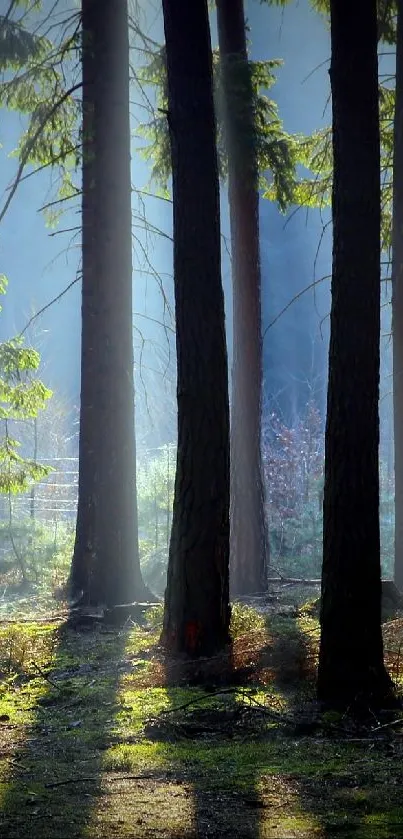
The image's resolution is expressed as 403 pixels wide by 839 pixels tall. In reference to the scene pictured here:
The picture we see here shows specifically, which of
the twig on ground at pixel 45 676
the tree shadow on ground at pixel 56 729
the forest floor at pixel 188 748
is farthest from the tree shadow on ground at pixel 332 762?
the twig on ground at pixel 45 676

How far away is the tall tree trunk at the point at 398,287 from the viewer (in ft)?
43.1

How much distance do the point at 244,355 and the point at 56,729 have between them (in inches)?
365

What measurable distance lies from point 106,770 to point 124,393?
726cm

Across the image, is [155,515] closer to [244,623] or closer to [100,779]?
[244,623]

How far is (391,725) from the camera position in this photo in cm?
554

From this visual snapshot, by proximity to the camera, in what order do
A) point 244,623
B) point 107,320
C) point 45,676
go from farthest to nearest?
point 107,320 < point 244,623 < point 45,676

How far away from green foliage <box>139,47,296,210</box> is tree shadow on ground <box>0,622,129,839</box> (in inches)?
304

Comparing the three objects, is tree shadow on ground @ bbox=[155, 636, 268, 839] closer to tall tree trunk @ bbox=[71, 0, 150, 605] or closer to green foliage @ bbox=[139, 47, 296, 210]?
tall tree trunk @ bbox=[71, 0, 150, 605]

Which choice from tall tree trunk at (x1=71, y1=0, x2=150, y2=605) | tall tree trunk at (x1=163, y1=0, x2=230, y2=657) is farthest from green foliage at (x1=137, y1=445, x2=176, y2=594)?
tall tree trunk at (x1=163, y1=0, x2=230, y2=657)

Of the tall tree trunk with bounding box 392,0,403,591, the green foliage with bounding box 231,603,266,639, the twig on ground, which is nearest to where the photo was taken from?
the twig on ground

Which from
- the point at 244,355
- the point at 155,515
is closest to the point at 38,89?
the point at 244,355

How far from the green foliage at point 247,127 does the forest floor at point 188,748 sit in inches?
313

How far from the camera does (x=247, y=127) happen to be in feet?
45.1

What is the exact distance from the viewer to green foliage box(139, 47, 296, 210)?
44.5 feet
